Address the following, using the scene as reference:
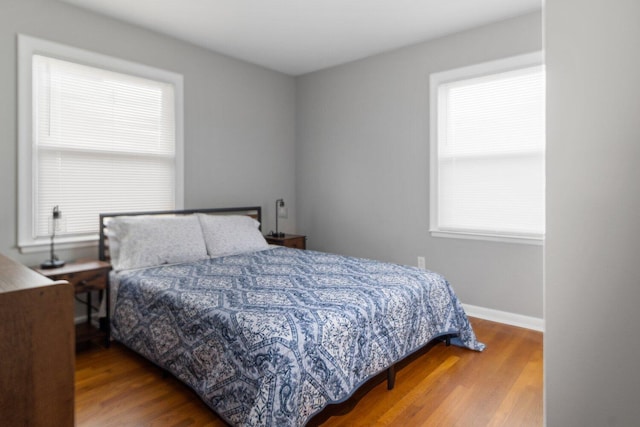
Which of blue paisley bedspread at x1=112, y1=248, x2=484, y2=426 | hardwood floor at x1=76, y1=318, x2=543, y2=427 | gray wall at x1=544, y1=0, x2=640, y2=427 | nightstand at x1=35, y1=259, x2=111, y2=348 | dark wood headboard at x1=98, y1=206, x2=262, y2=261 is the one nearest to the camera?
gray wall at x1=544, y1=0, x2=640, y2=427

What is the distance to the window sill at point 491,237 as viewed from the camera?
2.99 meters

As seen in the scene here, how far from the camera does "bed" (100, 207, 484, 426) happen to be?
5.13 feet

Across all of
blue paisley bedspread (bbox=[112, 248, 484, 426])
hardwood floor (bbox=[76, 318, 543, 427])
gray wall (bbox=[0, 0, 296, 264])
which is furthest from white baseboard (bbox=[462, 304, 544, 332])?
gray wall (bbox=[0, 0, 296, 264])

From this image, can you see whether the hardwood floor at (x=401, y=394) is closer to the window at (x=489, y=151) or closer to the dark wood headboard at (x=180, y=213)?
the dark wood headboard at (x=180, y=213)

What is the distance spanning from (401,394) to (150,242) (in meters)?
2.07

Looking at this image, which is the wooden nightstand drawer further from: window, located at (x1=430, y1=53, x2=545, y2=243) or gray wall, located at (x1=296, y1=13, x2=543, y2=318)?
window, located at (x1=430, y1=53, x2=545, y2=243)

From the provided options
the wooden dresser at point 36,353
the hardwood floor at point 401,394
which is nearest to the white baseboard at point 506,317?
the hardwood floor at point 401,394

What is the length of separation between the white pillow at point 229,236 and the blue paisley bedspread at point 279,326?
15.1 inches

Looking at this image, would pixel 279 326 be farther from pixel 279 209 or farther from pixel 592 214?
pixel 279 209

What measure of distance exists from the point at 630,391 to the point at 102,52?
368 centimetres

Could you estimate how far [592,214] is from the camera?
58 centimetres

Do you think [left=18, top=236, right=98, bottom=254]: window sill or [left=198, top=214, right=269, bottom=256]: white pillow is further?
[left=198, top=214, right=269, bottom=256]: white pillow

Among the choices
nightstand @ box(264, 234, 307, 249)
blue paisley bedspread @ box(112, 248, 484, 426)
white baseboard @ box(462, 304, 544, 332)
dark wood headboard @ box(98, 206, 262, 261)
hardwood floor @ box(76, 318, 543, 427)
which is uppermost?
dark wood headboard @ box(98, 206, 262, 261)

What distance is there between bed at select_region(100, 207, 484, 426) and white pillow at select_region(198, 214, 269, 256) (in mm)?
14
